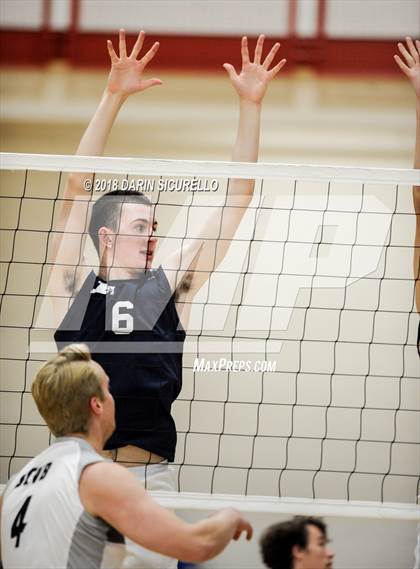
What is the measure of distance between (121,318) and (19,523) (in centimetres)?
121

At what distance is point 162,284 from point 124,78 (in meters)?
0.94

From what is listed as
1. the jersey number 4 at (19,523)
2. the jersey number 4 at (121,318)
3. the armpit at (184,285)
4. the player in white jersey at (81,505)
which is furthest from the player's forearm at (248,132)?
the jersey number 4 at (19,523)

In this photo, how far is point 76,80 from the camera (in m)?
5.15

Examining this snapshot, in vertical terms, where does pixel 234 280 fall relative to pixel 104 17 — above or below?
below

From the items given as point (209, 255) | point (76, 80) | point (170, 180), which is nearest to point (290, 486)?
point (209, 255)

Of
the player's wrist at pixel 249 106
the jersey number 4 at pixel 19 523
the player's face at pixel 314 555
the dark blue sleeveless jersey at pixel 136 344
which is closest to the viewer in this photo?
the jersey number 4 at pixel 19 523

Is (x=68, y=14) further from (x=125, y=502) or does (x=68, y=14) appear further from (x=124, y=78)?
(x=125, y=502)

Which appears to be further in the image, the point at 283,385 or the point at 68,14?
the point at 68,14

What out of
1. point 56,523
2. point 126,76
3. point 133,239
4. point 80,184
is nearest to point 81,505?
point 56,523

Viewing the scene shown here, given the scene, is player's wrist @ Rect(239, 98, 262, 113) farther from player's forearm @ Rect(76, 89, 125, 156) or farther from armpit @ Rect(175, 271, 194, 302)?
armpit @ Rect(175, 271, 194, 302)

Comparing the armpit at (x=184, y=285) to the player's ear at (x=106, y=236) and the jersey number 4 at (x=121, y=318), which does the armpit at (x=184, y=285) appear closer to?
the jersey number 4 at (x=121, y=318)

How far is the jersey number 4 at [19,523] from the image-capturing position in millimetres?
2488

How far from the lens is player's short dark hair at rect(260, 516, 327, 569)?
2.97 metres

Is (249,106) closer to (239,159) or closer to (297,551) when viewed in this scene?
(239,159)
